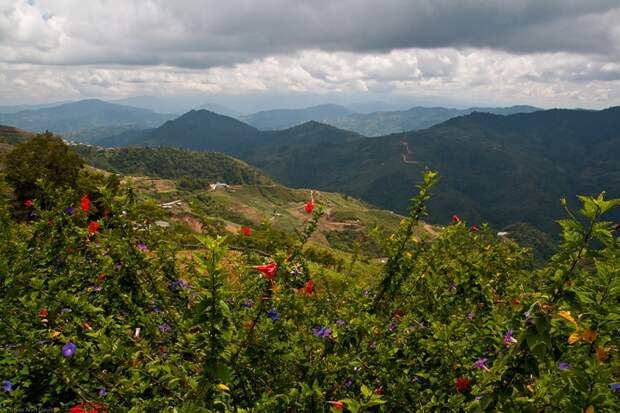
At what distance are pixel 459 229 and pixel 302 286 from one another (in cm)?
262

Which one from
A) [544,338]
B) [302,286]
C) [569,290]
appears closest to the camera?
[544,338]

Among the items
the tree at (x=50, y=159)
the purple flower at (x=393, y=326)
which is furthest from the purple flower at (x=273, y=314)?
the tree at (x=50, y=159)

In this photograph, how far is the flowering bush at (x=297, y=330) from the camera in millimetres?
2367

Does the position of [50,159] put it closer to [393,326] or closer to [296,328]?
[296,328]

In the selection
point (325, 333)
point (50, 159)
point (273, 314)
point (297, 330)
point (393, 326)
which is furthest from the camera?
point (50, 159)

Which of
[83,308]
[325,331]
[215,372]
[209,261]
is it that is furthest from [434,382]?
[83,308]

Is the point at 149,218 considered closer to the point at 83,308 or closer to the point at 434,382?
the point at 83,308

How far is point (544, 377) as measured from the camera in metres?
2.79

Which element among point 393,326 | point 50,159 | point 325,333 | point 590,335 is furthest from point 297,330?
point 50,159

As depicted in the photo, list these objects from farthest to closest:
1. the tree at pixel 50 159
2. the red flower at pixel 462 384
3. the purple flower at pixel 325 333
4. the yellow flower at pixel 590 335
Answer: the tree at pixel 50 159 → the purple flower at pixel 325 333 → the red flower at pixel 462 384 → the yellow flower at pixel 590 335

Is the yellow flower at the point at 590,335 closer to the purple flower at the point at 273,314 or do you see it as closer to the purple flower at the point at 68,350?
the purple flower at the point at 273,314

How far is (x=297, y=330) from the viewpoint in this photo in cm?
442

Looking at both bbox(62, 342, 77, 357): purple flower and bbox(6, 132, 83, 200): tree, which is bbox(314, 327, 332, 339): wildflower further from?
bbox(6, 132, 83, 200): tree

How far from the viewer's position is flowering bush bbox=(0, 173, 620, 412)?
237cm
